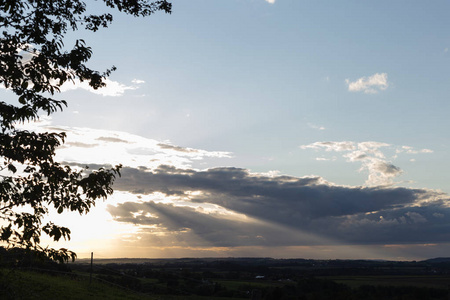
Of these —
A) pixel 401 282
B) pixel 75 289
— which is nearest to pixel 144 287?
pixel 75 289

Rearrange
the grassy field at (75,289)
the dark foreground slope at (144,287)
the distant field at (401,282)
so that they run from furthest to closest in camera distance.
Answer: the distant field at (401,282), the grassy field at (75,289), the dark foreground slope at (144,287)

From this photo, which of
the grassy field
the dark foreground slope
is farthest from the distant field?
the grassy field

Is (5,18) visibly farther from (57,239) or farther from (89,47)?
(57,239)

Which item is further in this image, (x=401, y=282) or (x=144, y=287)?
(x=401, y=282)

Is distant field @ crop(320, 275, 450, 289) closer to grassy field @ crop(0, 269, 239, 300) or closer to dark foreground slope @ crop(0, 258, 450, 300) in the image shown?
Result: dark foreground slope @ crop(0, 258, 450, 300)

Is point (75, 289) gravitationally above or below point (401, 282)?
above

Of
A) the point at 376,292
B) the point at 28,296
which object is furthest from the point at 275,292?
the point at 28,296

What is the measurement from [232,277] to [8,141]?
134844 millimetres

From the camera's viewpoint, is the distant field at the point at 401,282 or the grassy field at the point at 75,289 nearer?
the grassy field at the point at 75,289

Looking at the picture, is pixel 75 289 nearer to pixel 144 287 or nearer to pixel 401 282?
pixel 144 287

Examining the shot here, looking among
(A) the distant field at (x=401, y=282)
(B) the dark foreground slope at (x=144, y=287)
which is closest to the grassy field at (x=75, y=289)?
(B) the dark foreground slope at (x=144, y=287)

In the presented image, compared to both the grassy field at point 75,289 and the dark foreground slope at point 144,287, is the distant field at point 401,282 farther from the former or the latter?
the grassy field at point 75,289

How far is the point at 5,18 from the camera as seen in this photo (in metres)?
10.3

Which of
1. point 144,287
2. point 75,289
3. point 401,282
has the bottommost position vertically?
point 401,282
